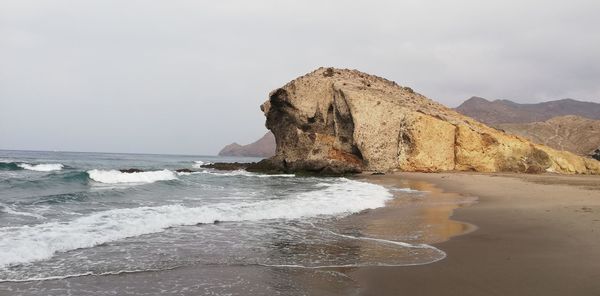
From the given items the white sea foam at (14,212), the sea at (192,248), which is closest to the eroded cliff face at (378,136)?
the sea at (192,248)

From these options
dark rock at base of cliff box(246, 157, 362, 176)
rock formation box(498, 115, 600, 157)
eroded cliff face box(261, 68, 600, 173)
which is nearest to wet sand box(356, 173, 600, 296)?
dark rock at base of cliff box(246, 157, 362, 176)

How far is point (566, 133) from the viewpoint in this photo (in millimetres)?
55656

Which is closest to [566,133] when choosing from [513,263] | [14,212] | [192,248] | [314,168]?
[314,168]

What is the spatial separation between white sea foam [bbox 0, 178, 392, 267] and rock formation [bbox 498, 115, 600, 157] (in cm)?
4631

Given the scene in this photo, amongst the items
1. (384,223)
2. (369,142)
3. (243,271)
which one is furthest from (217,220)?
(369,142)

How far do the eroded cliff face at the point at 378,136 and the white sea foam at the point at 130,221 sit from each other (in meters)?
20.0

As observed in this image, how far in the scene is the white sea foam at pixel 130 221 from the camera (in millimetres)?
7061

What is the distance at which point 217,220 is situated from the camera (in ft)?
34.1

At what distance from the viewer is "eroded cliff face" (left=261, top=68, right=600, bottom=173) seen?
108 ft

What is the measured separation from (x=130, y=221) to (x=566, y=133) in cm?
6012

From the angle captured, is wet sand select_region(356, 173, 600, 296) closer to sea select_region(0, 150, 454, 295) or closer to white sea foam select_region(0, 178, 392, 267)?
sea select_region(0, 150, 454, 295)

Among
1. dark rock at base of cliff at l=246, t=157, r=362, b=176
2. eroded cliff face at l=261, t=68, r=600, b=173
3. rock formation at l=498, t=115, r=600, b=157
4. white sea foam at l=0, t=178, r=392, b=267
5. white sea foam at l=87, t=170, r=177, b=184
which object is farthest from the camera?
rock formation at l=498, t=115, r=600, b=157

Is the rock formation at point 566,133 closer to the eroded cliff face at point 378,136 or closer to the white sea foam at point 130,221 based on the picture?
the eroded cliff face at point 378,136

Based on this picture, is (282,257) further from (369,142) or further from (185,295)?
(369,142)
